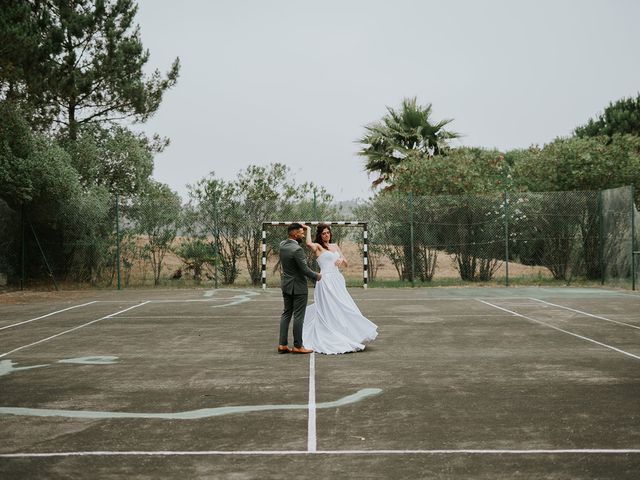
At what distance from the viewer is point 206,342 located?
11797 mm

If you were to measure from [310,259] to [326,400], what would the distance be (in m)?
16.3

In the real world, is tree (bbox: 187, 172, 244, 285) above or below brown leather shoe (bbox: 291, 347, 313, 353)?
above

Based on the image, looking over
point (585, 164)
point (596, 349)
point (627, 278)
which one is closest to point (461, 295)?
point (627, 278)

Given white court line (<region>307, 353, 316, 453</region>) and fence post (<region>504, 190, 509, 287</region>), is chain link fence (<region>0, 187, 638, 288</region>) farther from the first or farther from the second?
white court line (<region>307, 353, 316, 453</region>)

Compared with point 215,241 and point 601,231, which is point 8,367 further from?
point 601,231

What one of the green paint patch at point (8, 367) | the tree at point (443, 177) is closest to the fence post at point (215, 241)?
the tree at point (443, 177)

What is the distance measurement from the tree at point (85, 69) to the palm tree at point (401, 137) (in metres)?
8.18

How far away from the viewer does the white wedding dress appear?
35.3ft

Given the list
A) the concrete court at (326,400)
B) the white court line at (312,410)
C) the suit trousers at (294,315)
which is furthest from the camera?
the suit trousers at (294,315)

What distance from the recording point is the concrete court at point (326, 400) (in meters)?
5.39

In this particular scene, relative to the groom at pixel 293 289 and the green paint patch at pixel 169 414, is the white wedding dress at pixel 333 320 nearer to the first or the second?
the groom at pixel 293 289

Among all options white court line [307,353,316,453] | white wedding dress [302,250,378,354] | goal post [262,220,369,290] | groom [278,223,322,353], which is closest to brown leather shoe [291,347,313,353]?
groom [278,223,322,353]

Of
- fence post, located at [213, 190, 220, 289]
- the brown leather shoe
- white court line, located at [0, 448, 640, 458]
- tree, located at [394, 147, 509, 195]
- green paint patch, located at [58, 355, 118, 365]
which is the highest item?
tree, located at [394, 147, 509, 195]

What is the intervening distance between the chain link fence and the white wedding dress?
41.4 ft
